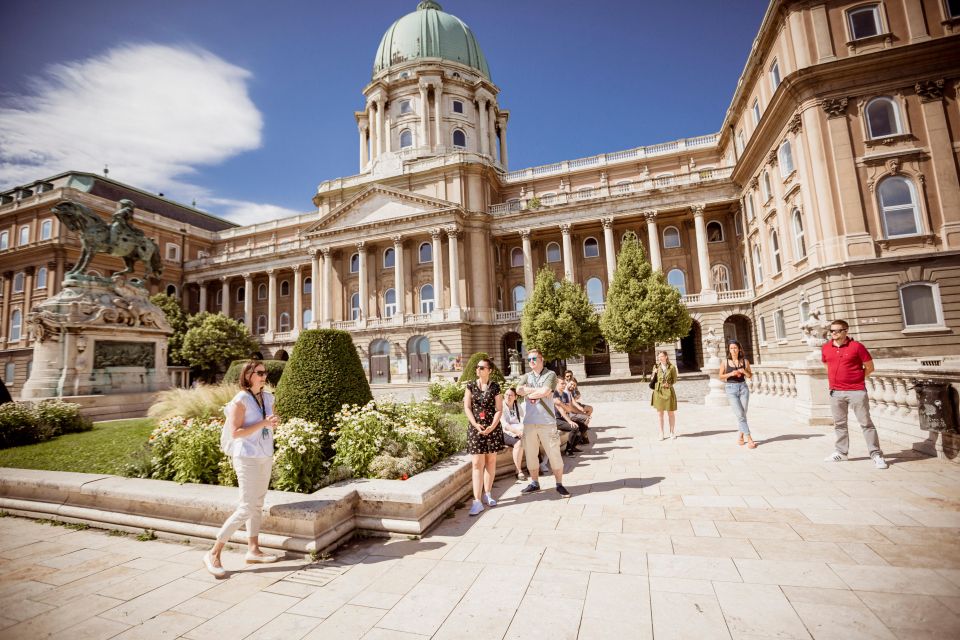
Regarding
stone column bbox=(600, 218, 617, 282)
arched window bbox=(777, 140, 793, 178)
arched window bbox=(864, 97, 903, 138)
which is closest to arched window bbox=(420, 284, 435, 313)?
stone column bbox=(600, 218, 617, 282)

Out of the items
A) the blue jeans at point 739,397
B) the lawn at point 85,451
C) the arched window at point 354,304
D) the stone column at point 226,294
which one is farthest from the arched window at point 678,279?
the stone column at point 226,294

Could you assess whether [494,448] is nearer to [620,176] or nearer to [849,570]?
[849,570]

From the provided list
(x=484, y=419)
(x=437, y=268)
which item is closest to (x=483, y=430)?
(x=484, y=419)

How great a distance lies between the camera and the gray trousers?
635 centimetres

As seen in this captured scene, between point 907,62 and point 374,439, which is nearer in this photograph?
point 374,439

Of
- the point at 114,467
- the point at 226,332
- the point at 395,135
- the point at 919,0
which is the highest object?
the point at 395,135

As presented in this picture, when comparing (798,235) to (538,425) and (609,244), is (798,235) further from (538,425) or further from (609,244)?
(538,425)

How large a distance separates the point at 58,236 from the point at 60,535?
159 ft

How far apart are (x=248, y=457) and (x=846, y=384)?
26.9 ft

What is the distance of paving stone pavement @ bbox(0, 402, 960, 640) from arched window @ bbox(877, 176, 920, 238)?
1798 centimetres

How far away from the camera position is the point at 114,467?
6504 mm

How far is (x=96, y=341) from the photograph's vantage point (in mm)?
13195

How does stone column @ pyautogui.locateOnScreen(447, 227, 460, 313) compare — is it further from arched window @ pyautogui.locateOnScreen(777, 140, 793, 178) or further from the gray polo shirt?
the gray polo shirt

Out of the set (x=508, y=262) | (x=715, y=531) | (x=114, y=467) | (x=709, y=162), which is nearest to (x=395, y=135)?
(x=508, y=262)
